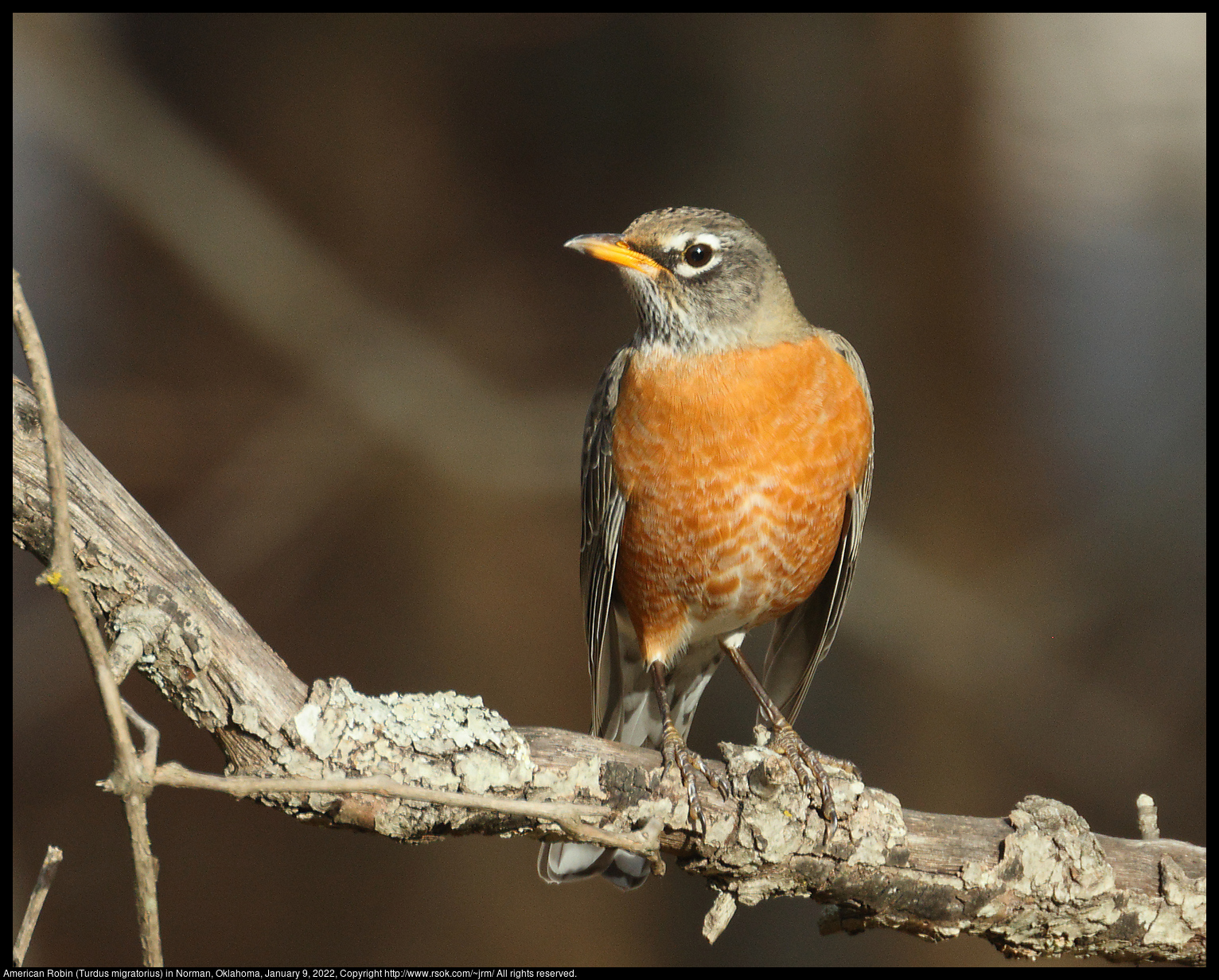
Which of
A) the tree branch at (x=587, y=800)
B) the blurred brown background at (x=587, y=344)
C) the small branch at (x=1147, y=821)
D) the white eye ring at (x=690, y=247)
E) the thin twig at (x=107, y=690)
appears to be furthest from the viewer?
the blurred brown background at (x=587, y=344)

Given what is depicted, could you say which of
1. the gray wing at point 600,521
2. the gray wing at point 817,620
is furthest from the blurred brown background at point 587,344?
the gray wing at point 600,521

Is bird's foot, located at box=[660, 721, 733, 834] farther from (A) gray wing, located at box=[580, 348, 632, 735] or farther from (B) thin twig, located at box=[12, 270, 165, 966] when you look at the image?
(B) thin twig, located at box=[12, 270, 165, 966]

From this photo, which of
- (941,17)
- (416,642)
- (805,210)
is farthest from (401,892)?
(941,17)

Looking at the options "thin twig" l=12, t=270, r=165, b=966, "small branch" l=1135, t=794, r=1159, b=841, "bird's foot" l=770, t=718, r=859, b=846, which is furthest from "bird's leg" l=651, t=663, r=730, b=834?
"thin twig" l=12, t=270, r=165, b=966

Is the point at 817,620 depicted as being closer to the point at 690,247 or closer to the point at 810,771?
the point at 810,771

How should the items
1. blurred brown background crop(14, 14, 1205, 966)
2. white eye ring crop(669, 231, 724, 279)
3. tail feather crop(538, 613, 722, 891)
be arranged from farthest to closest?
blurred brown background crop(14, 14, 1205, 966) < tail feather crop(538, 613, 722, 891) < white eye ring crop(669, 231, 724, 279)

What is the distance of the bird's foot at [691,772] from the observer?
2.29 m

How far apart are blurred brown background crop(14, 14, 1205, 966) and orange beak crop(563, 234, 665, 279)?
2405 millimetres

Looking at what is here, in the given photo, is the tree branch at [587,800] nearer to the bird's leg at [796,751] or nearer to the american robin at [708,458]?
the bird's leg at [796,751]

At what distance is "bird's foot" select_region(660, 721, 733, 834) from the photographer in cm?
229

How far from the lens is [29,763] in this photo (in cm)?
500

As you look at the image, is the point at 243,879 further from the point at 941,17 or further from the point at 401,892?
the point at 941,17

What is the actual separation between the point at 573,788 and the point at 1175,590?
453 cm

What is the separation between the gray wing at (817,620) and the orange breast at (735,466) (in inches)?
3.7
